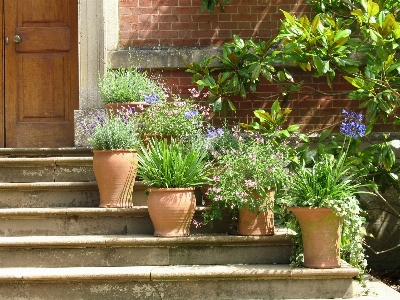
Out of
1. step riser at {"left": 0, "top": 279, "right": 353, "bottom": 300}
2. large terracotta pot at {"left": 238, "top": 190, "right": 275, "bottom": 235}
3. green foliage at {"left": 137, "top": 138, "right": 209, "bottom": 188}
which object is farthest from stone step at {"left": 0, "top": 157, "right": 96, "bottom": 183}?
large terracotta pot at {"left": 238, "top": 190, "right": 275, "bottom": 235}

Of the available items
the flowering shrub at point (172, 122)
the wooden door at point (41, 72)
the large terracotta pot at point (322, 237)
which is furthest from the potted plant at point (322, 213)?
the wooden door at point (41, 72)

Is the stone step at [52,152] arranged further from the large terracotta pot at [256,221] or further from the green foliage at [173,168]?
the large terracotta pot at [256,221]

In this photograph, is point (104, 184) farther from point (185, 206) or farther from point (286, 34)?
point (286, 34)

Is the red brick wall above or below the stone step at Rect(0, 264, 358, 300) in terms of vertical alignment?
above

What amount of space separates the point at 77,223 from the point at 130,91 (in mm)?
1262

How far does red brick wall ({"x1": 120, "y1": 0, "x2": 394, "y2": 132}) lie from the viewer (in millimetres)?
6332

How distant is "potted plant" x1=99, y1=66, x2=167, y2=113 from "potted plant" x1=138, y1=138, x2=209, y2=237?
2.84 ft

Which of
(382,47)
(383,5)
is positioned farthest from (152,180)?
(383,5)

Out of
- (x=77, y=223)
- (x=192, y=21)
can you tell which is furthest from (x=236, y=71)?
(x=77, y=223)

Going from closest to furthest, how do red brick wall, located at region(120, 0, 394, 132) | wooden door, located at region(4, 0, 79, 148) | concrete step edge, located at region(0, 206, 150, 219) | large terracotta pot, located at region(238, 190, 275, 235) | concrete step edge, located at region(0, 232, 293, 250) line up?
concrete step edge, located at region(0, 232, 293, 250)
large terracotta pot, located at region(238, 190, 275, 235)
concrete step edge, located at region(0, 206, 150, 219)
red brick wall, located at region(120, 0, 394, 132)
wooden door, located at region(4, 0, 79, 148)

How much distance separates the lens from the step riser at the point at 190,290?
445cm

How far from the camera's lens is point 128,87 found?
5758mm

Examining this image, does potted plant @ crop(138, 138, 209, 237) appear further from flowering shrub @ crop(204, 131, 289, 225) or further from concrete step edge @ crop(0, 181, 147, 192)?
concrete step edge @ crop(0, 181, 147, 192)

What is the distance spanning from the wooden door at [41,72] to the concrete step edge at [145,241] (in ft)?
6.33
